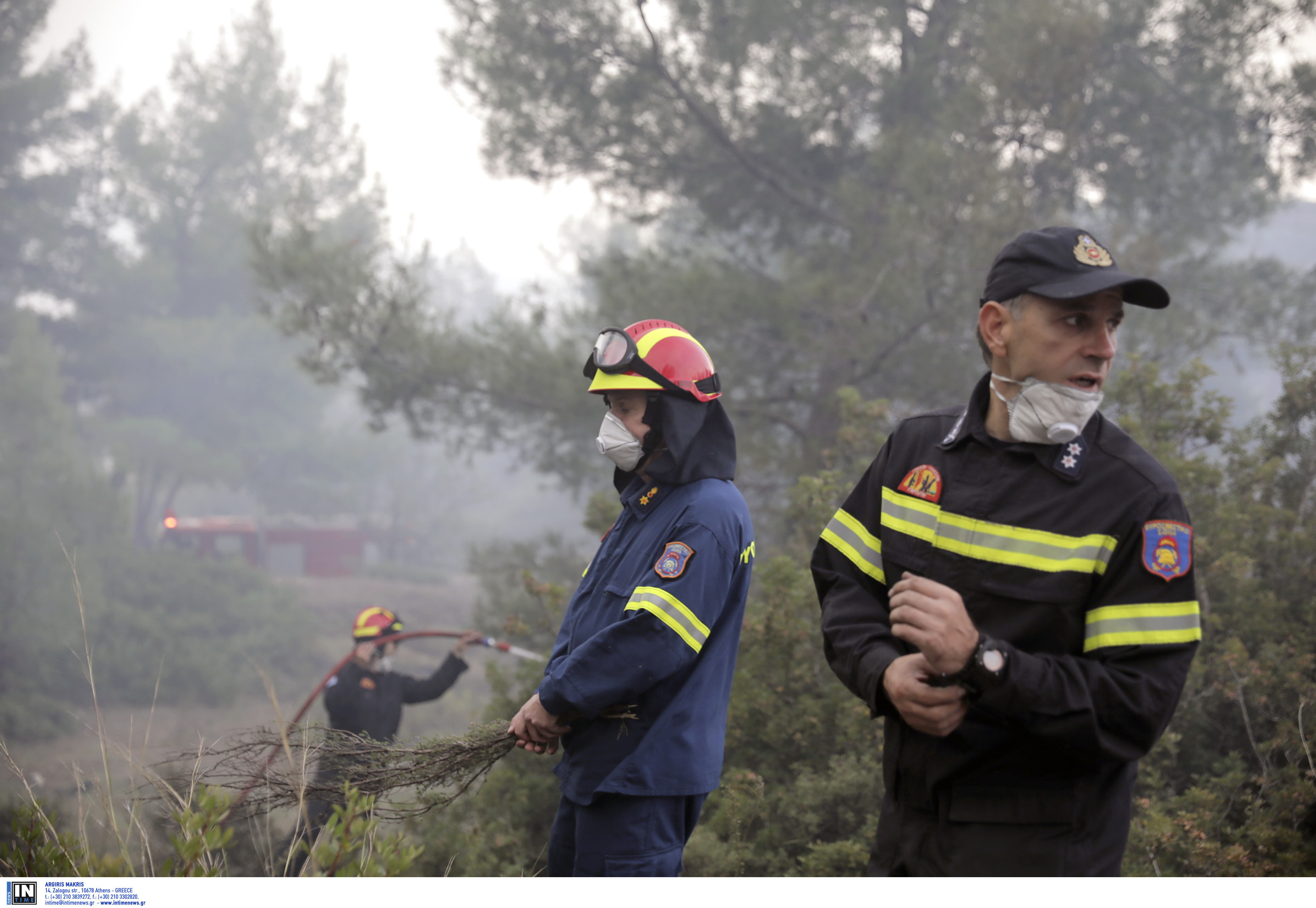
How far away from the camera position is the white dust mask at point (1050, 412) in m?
1.74

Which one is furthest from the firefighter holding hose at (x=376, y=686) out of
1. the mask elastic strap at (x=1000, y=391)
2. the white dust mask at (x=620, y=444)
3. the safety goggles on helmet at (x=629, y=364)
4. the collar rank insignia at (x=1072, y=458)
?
the collar rank insignia at (x=1072, y=458)

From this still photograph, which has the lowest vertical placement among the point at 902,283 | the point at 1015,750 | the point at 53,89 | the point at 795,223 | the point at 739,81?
the point at 1015,750

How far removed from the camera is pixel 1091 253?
179cm

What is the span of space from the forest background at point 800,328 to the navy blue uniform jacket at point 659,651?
169 cm

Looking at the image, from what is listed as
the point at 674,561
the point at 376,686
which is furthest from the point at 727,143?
the point at 674,561

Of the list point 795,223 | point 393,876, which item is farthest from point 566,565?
point 393,876

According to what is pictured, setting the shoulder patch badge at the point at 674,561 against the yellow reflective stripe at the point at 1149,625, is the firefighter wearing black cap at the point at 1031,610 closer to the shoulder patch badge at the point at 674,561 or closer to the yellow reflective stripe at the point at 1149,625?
the yellow reflective stripe at the point at 1149,625

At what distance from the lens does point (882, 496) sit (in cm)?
196

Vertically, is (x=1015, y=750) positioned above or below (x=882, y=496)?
below

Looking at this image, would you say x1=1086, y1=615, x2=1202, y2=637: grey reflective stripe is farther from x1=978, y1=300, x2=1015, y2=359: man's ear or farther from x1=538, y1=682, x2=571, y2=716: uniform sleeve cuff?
x1=538, y1=682, x2=571, y2=716: uniform sleeve cuff

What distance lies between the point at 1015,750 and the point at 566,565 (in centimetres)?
1110

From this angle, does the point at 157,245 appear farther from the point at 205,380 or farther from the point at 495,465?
the point at 495,465

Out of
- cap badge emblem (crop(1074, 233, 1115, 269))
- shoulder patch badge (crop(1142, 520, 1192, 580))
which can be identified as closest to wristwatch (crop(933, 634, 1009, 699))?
shoulder patch badge (crop(1142, 520, 1192, 580))
